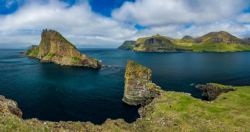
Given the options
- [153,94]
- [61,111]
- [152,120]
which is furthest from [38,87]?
[152,120]

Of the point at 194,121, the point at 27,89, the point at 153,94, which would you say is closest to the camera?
the point at 194,121

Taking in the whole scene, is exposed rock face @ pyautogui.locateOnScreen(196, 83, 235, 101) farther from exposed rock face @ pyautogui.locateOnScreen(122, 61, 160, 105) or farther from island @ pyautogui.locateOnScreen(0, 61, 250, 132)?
exposed rock face @ pyautogui.locateOnScreen(122, 61, 160, 105)

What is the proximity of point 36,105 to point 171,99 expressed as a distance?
49984mm

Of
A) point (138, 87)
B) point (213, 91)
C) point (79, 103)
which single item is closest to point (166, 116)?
point (138, 87)

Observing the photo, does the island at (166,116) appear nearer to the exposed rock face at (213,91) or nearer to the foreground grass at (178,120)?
the foreground grass at (178,120)

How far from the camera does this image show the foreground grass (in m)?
49.0

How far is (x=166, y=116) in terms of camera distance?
68000mm

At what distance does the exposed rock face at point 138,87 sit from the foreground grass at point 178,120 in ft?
43.4

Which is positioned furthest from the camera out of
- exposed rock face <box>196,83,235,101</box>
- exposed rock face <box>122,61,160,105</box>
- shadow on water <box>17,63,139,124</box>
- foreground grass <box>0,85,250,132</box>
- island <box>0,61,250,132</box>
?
exposed rock face <box>196,83,235,101</box>

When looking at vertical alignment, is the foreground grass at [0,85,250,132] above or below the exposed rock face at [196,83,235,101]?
above

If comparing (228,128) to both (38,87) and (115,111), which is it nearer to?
(115,111)

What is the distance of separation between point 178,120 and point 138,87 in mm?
38917

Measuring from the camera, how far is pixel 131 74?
104 m

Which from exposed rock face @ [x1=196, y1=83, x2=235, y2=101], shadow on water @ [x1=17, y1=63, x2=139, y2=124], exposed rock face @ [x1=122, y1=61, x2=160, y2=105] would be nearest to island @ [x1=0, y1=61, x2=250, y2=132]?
exposed rock face @ [x1=122, y1=61, x2=160, y2=105]
